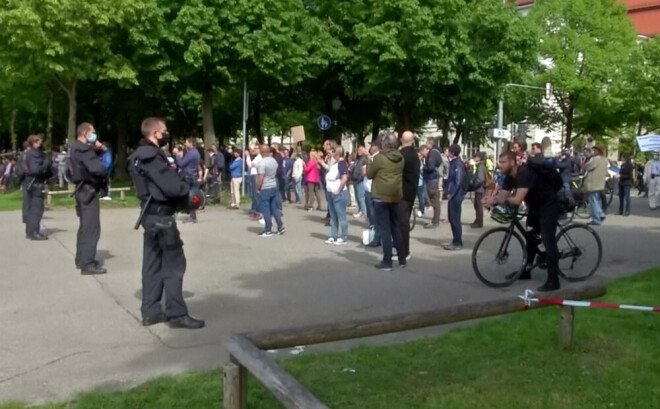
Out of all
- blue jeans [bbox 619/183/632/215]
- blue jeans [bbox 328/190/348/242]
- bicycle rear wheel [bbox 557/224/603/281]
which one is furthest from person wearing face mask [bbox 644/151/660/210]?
bicycle rear wheel [bbox 557/224/603/281]

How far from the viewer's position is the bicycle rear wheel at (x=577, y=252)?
1087 cm

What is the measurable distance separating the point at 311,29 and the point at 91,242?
911 inches

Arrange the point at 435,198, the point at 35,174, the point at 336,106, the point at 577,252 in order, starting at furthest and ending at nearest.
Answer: the point at 336,106, the point at 435,198, the point at 35,174, the point at 577,252

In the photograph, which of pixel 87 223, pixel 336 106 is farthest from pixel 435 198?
pixel 336 106

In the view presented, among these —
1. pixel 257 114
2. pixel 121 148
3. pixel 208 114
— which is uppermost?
pixel 257 114

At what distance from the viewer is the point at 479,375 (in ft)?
20.9

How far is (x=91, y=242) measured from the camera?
1127 cm

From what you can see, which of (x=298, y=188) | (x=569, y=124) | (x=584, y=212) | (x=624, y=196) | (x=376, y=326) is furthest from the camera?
(x=569, y=124)

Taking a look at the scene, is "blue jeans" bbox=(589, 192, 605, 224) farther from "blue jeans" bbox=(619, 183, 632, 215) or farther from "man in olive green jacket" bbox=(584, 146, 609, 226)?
"blue jeans" bbox=(619, 183, 632, 215)

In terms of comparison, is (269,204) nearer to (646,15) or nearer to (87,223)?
(87,223)

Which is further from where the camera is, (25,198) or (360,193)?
(360,193)

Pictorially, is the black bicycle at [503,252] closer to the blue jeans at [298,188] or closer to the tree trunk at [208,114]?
the blue jeans at [298,188]

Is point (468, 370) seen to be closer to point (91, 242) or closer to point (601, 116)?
point (91, 242)

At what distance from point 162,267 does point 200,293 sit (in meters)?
2.03
